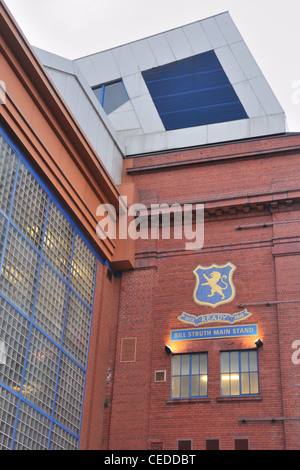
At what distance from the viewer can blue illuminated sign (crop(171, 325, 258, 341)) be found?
21125mm

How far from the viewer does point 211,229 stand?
2362 cm

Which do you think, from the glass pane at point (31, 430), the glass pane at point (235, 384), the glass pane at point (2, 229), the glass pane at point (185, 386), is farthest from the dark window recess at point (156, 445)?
the glass pane at point (2, 229)

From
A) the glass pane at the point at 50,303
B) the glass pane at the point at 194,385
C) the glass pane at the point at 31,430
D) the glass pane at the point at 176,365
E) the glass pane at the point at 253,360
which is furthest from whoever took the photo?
the glass pane at the point at 176,365

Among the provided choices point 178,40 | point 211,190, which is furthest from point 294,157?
point 178,40

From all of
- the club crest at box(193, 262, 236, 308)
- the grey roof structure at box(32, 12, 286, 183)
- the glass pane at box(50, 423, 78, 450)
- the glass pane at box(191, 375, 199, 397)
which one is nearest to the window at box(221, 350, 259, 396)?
the glass pane at box(191, 375, 199, 397)

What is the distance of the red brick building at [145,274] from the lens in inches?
691

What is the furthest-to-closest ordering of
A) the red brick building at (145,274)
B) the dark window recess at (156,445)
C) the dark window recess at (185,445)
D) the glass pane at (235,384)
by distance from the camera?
1. the glass pane at (235,384)
2. the dark window recess at (156,445)
3. the dark window recess at (185,445)
4. the red brick building at (145,274)

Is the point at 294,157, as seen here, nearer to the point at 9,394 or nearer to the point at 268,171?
the point at 268,171

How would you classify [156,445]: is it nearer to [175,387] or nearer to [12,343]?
[175,387]

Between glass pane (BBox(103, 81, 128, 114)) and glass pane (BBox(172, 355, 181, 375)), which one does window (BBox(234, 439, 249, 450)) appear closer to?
glass pane (BBox(172, 355, 181, 375))

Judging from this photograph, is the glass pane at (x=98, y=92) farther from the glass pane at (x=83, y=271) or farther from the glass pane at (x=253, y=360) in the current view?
the glass pane at (x=253, y=360)

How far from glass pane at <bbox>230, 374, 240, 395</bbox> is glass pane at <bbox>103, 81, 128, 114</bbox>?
13954 mm

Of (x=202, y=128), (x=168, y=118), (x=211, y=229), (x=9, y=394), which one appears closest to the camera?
(x=9, y=394)

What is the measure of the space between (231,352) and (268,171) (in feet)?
23.5
